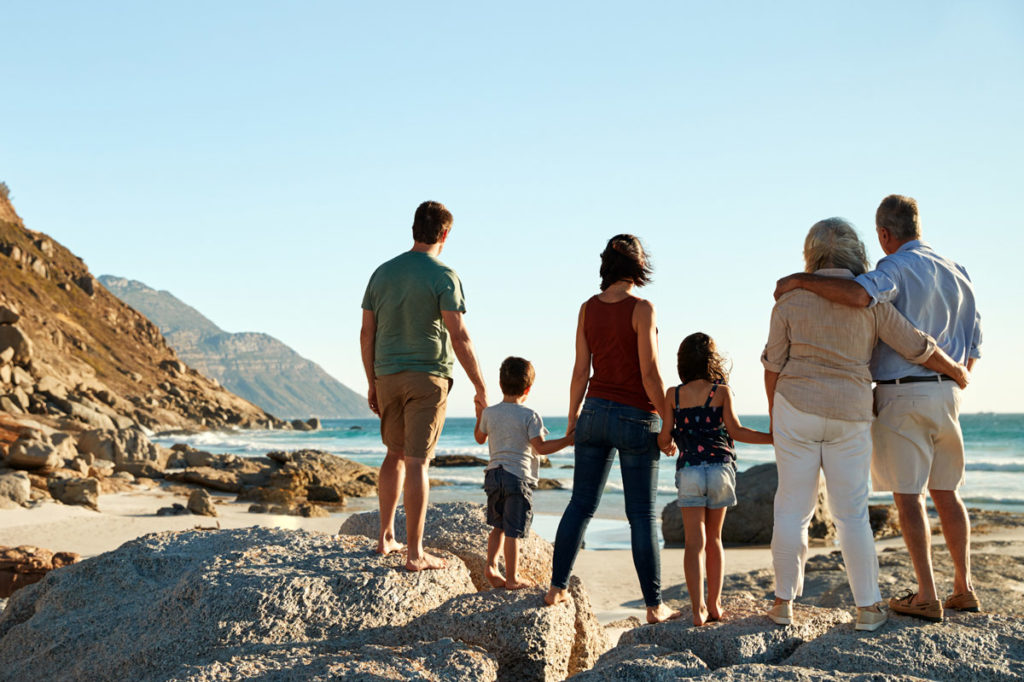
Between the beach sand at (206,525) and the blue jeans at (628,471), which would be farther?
the beach sand at (206,525)

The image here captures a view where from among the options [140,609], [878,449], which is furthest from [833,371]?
[140,609]

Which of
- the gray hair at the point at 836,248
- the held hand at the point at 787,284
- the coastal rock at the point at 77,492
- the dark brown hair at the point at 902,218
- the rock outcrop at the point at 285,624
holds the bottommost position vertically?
the coastal rock at the point at 77,492

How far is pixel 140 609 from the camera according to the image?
4.62 metres

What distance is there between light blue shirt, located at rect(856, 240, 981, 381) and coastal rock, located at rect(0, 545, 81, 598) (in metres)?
6.10

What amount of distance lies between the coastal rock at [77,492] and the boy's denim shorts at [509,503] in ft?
32.5

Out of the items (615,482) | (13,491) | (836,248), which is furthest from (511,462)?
(615,482)

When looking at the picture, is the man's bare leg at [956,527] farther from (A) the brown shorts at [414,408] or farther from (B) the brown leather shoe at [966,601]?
(A) the brown shorts at [414,408]

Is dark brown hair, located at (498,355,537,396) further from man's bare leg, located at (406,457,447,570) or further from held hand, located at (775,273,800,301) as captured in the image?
held hand, located at (775,273,800,301)

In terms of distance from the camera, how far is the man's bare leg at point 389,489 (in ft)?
16.4

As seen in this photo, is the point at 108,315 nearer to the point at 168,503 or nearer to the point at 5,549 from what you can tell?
the point at 168,503

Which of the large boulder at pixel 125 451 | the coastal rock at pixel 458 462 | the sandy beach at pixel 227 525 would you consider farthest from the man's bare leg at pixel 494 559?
the coastal rock at pixel 458 462

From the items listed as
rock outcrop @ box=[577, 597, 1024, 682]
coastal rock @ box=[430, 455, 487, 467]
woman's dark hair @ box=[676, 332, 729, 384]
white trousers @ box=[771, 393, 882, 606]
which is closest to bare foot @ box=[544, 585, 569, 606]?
rock outcrop @ box=[577, 597, 1024, 682]

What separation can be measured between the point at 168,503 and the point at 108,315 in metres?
57.4

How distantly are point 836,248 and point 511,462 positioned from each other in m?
2.13
